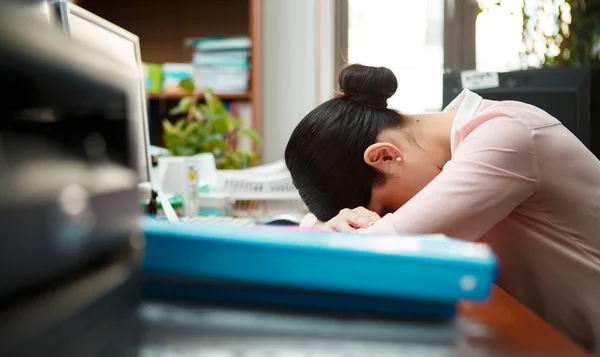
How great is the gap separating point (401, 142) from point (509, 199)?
234mm

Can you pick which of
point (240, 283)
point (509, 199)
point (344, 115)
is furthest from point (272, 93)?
point (240, 283)

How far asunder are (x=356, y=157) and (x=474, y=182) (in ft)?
0.80

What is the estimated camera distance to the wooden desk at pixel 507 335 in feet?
1.27

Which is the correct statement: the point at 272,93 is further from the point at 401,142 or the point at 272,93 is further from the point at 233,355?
the point at 233,355

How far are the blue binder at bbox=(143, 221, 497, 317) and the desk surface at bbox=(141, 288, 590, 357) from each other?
15 millimetres

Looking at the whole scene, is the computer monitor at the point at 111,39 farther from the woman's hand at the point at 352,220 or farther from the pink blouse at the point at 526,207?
the pink blouse at the point at 526,207

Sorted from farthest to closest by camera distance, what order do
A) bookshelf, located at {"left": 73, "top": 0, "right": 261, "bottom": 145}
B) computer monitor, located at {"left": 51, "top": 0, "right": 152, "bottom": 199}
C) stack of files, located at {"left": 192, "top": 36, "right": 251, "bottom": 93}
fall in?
bookshelf, located at {"left": 73, "top": 0, "right": 261, "bottom": 145} < stack of files, located at {"left": 192, "top": 36, "right": 251, "bottom": 93} < computer monitor, located at {"left": 51, "top": 0, "right": 152, "bottom": 199}

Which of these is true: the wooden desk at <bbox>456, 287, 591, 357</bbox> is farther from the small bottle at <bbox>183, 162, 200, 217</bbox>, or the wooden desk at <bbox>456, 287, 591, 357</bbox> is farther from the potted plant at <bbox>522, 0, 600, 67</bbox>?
the potted plant at <bbox>522, 0, 600, 67</bbox>

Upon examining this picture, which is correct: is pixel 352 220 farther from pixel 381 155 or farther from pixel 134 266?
pixel 134 266

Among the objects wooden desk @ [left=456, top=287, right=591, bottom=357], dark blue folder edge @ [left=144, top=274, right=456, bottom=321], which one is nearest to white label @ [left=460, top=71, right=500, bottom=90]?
wooden desk @ [left=456, top=287, right=591, bottom=357]

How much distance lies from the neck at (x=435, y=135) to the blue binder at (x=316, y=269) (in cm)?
61

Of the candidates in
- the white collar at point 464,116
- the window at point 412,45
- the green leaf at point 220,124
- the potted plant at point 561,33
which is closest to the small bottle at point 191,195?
the green leaf at point 220,124

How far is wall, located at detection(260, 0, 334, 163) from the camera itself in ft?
9.71

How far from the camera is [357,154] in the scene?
3.23 feet
